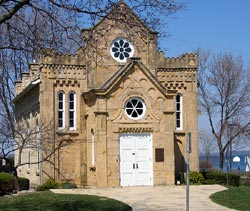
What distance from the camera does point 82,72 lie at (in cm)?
3581

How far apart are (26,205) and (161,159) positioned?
12.0 meters

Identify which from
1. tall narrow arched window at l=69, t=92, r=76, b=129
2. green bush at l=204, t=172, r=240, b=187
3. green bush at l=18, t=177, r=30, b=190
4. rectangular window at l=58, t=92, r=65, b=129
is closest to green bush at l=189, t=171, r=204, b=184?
green bush at l=204, t=172, r=240, b=187

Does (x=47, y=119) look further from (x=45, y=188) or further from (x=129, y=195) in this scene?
(x=129, y=195)

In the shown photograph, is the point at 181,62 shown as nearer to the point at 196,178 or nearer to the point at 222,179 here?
the point at 196,178

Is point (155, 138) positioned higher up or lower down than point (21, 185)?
higher up

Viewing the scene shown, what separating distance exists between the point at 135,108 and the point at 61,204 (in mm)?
11784

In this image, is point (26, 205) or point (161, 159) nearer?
point (26, 205)

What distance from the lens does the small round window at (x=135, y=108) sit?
108 ft

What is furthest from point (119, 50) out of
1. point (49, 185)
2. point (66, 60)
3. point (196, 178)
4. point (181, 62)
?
point (49, 185)

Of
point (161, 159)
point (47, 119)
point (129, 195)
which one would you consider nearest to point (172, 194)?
point (129, 195)

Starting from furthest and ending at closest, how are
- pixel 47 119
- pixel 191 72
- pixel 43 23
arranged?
pixel 191 72
pixel 47 119
pixel 43 23

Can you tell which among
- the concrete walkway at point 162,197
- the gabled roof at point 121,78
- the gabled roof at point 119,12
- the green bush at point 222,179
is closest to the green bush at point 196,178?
the green bush at point 222,179

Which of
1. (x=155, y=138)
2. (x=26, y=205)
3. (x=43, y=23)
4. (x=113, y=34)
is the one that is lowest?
(x=26, y=205)

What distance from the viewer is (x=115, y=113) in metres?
32.7
